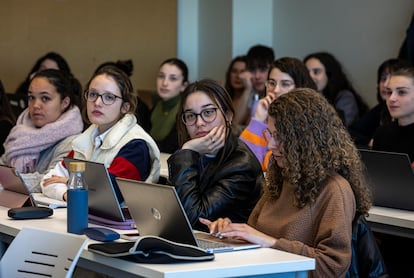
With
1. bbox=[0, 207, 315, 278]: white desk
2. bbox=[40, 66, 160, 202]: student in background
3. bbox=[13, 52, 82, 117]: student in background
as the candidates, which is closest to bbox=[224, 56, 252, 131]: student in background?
bbox=[13, 52, 82, 117]: student in background

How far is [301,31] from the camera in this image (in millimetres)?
6918

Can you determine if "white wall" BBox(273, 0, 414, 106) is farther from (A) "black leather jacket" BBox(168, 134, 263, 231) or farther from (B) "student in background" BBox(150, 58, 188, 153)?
(A) "black leather jacket" BBox(168, 134, 263, 231)

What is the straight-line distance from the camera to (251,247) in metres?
2.72

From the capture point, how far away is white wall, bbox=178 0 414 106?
6230mm

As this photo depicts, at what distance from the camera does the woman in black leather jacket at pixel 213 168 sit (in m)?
3.27

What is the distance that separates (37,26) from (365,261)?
5026 mm

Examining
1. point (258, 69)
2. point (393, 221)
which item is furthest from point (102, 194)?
point (258, 69)

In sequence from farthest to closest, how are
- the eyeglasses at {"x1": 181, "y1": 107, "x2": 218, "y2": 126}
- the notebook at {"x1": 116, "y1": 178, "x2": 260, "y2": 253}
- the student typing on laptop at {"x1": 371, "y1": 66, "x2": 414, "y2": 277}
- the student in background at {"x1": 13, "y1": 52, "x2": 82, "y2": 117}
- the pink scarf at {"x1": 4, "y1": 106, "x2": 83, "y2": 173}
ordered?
the student in background at {"x1": 13, "y1": 52, "x2": 82, "y2": 117}
the pink scarf at {"x1": 4, "y1": 106, "x2": 83, "y2": 173}
the student typing on laptop at {"x1": 371, "y1": 66, "x2": 414, "y2": 277}
the eyeglasses at {"x1": 181, "y1": 107, "x2": 218, "y2": 126}
the notebook at {"x1": 116, "y1": 178, "x2": 260, "y2": 253}

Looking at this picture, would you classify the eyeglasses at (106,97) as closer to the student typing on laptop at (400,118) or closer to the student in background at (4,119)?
the student in background at (4,119)

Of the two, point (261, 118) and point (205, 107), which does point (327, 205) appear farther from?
point (261, 118)

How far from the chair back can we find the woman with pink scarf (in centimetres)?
185

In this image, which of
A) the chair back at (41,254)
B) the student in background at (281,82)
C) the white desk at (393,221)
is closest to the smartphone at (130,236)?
the chair back at (41,254)

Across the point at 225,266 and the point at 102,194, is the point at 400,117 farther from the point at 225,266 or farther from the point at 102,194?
the point at 225,266

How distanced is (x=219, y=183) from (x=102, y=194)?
46cm
